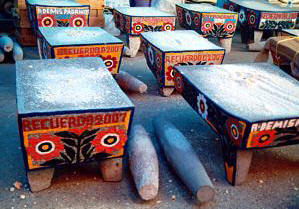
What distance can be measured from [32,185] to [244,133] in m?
1.06

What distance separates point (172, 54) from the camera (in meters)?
2.78

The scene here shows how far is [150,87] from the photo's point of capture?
3236 mm

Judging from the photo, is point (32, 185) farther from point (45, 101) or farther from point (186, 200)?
point (186, 200)

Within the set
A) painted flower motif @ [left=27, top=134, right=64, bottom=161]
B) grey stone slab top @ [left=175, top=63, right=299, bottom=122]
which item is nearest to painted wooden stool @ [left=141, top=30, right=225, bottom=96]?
grey stone slab top @ [left=175, top=63, right=299, bottom=122]

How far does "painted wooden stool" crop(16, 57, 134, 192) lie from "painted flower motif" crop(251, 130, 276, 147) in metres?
0.61

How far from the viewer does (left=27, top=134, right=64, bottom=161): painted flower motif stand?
61.7 inches

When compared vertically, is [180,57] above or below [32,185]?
above

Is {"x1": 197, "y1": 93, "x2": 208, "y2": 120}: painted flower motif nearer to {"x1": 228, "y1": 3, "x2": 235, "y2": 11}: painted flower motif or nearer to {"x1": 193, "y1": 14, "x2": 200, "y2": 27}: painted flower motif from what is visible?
{"x1": 193, "y1": 14, "x2": 200, "y2": 27}: painted flower motif

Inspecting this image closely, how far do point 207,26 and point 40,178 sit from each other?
9.77ft

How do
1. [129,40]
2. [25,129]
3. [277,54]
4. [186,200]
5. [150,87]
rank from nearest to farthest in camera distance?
[25,129] < [186,200] < [277,54] < [150,87] < [129,40]

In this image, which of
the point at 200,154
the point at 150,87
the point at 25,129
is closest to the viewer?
the point at 25,129

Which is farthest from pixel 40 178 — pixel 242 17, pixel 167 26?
pixel 242 17

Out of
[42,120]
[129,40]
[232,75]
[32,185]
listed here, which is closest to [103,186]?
[32,185]

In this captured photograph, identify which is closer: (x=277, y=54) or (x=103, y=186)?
(x=103, y=186)
